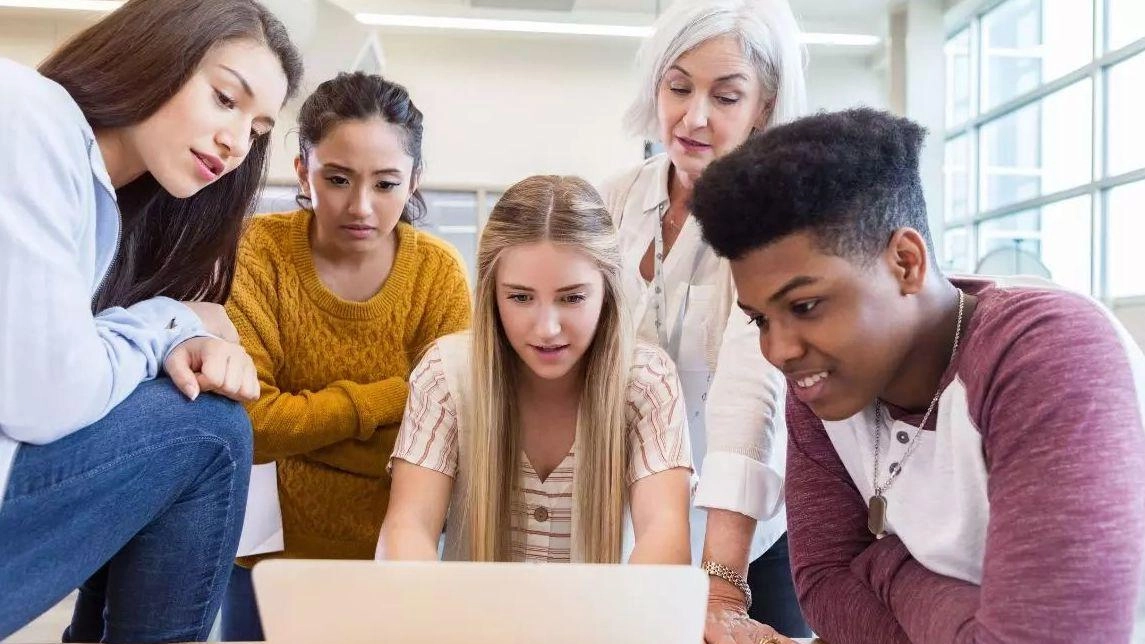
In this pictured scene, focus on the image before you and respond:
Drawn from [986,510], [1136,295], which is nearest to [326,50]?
[986,510]

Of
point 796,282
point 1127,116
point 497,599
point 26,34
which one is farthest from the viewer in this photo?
point 26,34

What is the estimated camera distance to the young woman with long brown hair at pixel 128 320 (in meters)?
0.89

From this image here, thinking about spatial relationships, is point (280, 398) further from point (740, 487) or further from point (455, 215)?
point (455, 215)

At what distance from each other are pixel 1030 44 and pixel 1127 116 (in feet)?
3.64

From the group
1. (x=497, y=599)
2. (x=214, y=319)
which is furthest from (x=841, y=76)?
(x=497, y=599)

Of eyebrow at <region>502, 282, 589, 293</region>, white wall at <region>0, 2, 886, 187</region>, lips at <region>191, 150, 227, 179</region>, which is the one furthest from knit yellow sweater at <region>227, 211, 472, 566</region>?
white wall at <region>0, 2, 886, 187</region>

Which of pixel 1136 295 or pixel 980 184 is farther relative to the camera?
pixel 980 184

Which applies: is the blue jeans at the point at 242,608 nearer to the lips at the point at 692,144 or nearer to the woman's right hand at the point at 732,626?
the woman's right hand at the point at 732,626

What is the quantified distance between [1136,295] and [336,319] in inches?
168

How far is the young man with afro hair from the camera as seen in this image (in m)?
0.68

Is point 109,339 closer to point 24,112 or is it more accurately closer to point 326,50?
point 24,112

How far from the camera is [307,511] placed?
1.51m

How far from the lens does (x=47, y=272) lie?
2.87ft

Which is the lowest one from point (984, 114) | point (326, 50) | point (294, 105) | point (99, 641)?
point (99, 641)
